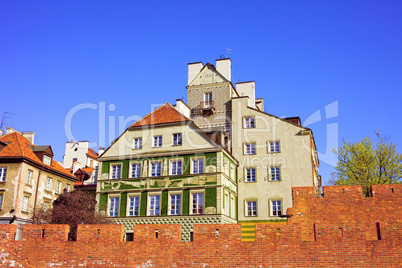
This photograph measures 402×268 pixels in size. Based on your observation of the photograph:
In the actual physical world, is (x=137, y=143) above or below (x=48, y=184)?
above

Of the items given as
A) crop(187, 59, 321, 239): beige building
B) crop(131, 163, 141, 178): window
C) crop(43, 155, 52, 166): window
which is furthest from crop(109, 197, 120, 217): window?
crop(187, 59, 321, 239): beige building

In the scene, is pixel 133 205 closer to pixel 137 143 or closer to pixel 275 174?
pixel 137 143

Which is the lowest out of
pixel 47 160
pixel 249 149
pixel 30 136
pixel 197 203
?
pixel 197 203

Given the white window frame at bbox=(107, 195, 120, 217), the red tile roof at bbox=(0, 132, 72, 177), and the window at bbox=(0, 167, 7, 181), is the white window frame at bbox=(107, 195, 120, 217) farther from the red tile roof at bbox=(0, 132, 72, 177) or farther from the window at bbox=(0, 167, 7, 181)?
the window at bbox=(0, 167, 7, 181)

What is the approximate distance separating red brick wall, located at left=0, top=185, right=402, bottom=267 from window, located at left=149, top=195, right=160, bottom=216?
17185mm

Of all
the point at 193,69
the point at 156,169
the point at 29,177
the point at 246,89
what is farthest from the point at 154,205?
Answer: the point at 246,89

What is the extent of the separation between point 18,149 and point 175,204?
15.5 metres

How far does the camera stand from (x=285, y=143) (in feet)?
123

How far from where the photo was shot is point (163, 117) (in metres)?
38.7

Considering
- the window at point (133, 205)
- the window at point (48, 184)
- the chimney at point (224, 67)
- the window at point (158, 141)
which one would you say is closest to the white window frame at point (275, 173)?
the window at point (158, 141)

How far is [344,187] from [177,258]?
958 centimetres

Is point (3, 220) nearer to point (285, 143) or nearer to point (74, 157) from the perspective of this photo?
point (285, 143)

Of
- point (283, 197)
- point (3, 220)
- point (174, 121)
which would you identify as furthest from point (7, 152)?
point (283, 197)

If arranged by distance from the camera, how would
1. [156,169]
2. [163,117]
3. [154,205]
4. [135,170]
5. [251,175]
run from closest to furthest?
[154,205]
[156,169]
[135,170]
[251,175]
[163,117]
